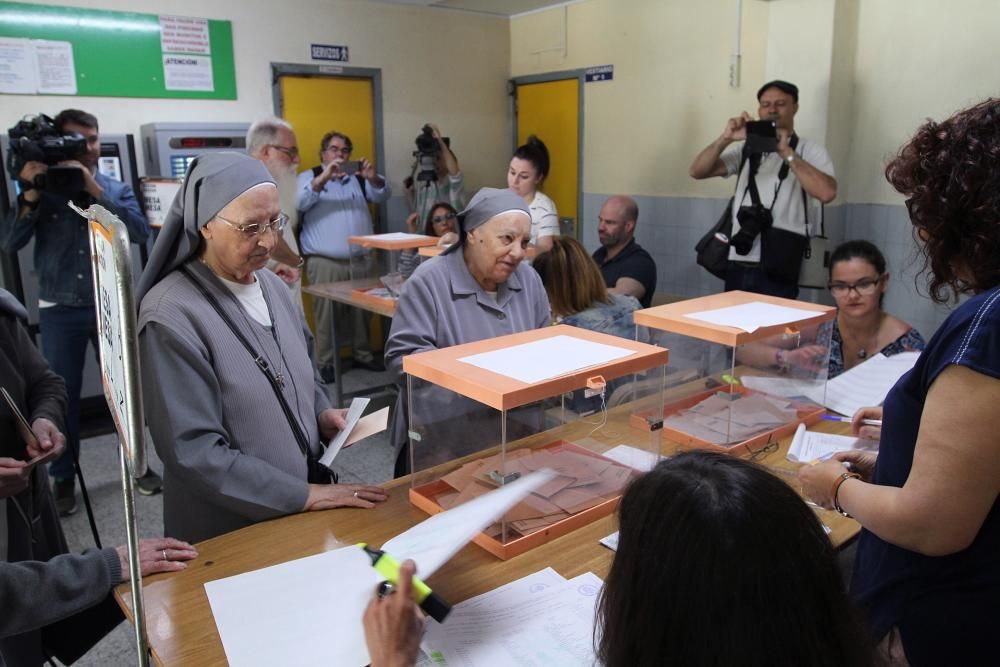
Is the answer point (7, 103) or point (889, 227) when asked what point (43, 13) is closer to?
point (7, 103)

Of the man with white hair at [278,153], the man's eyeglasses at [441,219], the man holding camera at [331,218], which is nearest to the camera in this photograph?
the man with white hair at [278,153]

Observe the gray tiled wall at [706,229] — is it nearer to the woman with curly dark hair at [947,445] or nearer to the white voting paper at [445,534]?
the woman with curly dark hair at [947,445]

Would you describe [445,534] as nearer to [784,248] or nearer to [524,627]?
[524,627]

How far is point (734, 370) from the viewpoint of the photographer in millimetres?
1972

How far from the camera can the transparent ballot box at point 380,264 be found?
4.05 metres

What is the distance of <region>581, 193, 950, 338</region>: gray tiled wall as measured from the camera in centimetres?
401

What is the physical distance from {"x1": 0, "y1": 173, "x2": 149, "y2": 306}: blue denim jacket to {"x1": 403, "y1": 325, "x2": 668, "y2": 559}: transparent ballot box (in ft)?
8.32

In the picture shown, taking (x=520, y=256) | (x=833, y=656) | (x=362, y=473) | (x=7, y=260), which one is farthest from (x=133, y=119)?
(x=833, y=656)

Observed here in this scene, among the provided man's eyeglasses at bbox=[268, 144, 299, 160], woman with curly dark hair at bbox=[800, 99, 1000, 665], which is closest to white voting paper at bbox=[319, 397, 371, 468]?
woman with curly dark hair at bbox=[800, 99, 1000, 665]

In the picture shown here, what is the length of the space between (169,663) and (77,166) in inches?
116

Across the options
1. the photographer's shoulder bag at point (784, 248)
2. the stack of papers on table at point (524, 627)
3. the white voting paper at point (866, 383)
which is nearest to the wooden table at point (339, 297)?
the photographer's shoulder bag at point (784, 248)

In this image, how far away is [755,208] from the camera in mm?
3715

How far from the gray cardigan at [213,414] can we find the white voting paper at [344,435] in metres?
0.05

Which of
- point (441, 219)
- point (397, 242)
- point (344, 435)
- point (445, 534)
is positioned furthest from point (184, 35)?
point (445, 534)
